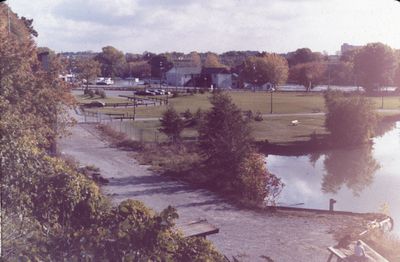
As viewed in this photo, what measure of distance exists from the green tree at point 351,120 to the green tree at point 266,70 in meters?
17.1

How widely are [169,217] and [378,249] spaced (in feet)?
17.1

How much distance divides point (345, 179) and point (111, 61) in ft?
151

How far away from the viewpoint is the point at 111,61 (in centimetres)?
5847

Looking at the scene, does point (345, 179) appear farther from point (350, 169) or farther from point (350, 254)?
point (350, 254)

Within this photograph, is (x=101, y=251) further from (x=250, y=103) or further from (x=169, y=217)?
(x=250, y=103)

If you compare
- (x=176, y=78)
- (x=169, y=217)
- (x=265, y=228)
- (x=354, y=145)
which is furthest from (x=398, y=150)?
(x=176, y=78)

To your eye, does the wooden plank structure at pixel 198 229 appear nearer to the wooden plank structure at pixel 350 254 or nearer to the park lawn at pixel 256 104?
the wooden plank structure at pixel 350 254

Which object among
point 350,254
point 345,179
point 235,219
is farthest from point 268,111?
point 350,254

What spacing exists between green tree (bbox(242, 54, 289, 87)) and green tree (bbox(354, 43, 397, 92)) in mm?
5897

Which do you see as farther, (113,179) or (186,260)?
Answer: (113,179)

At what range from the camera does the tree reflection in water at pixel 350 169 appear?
14684 mm

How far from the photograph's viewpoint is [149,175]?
12961mm

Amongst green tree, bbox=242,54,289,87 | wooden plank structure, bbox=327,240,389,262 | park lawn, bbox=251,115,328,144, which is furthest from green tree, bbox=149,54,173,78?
wooden plank structure, bbox=327,240,389,262

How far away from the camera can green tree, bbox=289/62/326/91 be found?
1730 inches
